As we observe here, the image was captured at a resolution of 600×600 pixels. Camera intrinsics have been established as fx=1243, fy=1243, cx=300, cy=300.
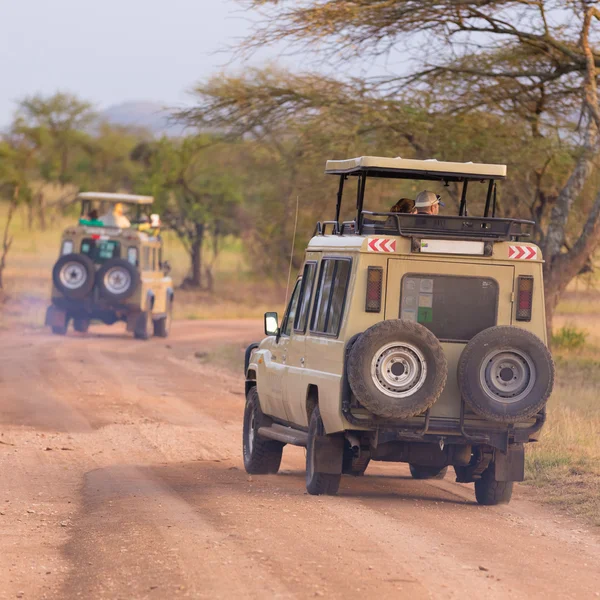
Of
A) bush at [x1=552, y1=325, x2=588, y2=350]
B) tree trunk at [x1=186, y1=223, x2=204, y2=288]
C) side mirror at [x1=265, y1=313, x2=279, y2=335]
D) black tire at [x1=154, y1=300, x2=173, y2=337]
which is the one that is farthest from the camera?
tree trunk at [x1=186, y1=223, x2=204, y2=288]

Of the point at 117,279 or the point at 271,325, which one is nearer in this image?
the point at 271,325

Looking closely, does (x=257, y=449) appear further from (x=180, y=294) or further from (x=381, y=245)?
(x=180, y=294)

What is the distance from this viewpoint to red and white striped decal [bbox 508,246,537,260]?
8891 mm

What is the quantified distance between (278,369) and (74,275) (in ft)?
50.8

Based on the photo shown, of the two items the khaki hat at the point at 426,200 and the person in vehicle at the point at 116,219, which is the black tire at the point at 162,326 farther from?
the khaki hat at the point at 426,200

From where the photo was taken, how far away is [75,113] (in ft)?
198

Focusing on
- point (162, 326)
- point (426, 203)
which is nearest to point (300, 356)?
point (426, 203)

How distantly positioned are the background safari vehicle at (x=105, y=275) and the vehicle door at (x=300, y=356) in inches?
603

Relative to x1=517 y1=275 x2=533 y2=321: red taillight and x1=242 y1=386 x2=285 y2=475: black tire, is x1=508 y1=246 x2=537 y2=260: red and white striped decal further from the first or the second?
x1=242 y1=386 x2=285 y2=475: black tire

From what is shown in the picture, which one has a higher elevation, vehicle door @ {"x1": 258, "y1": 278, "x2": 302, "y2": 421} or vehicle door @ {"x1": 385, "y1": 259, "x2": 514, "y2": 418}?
vehicle door @ {"x1": 385, "y1": 259, "x2": 514, "y2": 418}

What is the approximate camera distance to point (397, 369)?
27.7ft

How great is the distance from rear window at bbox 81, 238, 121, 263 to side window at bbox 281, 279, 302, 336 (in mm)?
15342

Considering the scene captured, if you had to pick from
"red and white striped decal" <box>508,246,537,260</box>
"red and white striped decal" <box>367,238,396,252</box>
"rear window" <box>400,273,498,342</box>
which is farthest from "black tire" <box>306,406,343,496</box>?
"red and white striped decal" <box>508,246,537,260</box>

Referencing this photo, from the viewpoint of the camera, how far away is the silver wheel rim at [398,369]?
841 centimetres
